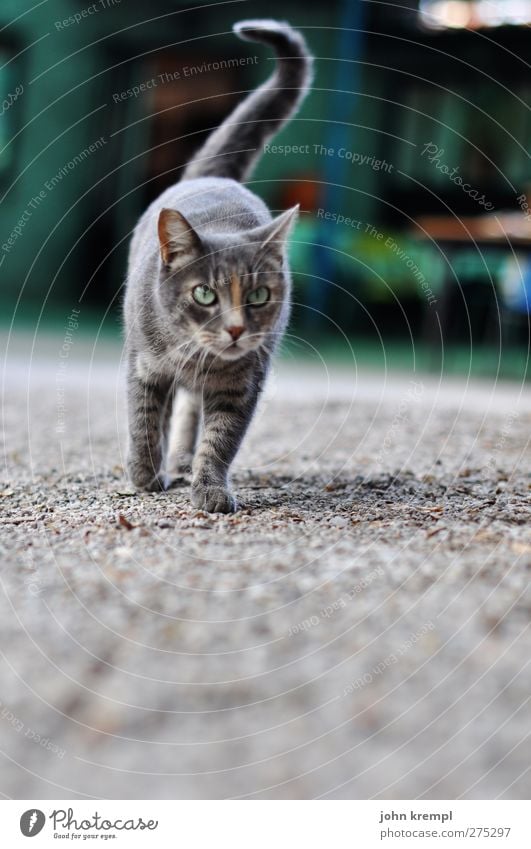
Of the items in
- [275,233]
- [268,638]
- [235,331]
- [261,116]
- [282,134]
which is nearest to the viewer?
[268,638]

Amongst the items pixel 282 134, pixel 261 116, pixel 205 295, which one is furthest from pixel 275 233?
pixel 282 134

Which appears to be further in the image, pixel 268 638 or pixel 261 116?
pixel 261 116

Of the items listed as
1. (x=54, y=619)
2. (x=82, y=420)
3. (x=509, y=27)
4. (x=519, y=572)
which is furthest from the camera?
(x=509, y=27)

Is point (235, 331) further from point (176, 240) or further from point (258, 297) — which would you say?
point (176, 240)

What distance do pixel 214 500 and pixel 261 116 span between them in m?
2.11

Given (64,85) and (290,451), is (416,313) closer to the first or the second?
(64,85)

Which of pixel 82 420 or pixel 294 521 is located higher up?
pixel 82 420

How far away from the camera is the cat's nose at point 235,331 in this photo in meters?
3.64

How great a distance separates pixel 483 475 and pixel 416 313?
31.6ft

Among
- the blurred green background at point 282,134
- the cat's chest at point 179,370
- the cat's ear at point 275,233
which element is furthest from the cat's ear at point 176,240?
the blurred green background at point 282,134

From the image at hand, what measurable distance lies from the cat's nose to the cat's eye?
17 cm

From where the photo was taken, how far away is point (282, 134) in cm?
1395
